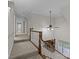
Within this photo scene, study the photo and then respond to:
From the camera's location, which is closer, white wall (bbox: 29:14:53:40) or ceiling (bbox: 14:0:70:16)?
ceiling (bbox: 14:0:70:16)

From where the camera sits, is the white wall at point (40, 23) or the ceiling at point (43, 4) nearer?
the ceiling at point (43, 4)

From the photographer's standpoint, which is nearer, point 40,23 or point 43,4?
point 43,4

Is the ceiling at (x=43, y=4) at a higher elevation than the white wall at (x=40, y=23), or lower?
higher

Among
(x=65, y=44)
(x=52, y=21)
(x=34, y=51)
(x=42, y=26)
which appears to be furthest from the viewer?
(x=52, y=21)

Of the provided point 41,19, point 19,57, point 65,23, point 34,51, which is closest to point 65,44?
point 65,23

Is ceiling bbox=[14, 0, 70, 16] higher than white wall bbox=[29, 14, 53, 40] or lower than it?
higher

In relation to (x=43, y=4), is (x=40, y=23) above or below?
below
